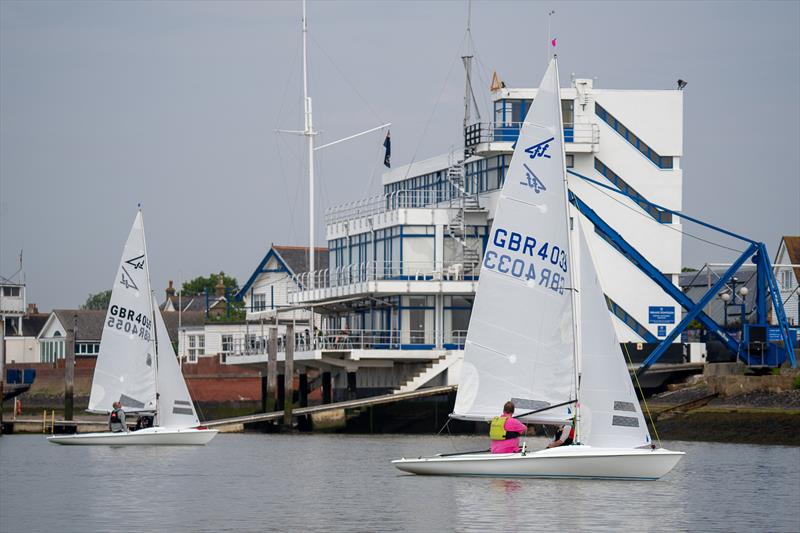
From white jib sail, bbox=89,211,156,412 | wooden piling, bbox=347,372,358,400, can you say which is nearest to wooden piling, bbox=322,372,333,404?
Answer: wooden piling, bbox=347,372,358,400

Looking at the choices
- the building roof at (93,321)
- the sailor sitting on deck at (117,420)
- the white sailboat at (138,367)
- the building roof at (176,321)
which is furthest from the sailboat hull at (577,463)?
the building roof at (176,321)

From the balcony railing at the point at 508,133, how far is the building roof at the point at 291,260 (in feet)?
120

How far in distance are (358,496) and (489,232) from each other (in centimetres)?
3728

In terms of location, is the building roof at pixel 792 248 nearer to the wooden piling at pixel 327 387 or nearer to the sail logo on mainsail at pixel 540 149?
the wooden piling at pixel 327 387

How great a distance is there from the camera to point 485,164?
2842 inches

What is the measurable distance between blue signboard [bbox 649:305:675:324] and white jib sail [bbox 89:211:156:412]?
2575 cm

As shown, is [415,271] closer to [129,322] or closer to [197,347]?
[129,322]

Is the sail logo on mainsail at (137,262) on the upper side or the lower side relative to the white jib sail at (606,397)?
upper

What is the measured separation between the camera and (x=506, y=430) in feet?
113

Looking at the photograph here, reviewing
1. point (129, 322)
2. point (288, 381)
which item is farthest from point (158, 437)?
point (288, 381)

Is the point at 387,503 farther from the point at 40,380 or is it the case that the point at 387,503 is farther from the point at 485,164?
the point at 40,380

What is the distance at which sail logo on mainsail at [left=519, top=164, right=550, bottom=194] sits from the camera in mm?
35250

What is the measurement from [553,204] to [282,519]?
1019 cm

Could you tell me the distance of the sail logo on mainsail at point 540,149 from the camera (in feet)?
115
